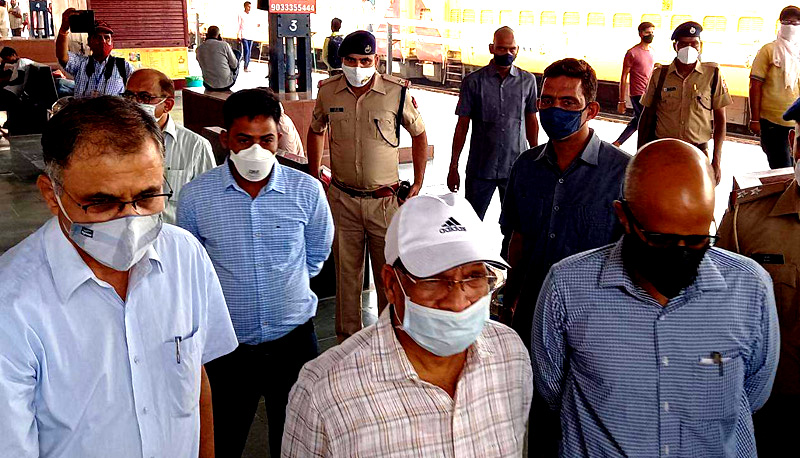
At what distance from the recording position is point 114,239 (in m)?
1.78

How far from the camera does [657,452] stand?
2.02 metres

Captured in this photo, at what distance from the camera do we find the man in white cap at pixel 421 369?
1643 millimetres

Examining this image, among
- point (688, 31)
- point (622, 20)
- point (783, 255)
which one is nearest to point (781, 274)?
point (783, 255)

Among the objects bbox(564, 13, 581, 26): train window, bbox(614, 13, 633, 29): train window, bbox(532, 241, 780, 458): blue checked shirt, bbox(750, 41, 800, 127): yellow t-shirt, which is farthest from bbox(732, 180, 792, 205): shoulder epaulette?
bbox(564, 13, 581, 26): train window

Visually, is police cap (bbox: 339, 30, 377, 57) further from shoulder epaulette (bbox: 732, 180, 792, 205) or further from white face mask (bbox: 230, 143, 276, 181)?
shoulder epaulette (bbox: 732, 180, 792, 205)

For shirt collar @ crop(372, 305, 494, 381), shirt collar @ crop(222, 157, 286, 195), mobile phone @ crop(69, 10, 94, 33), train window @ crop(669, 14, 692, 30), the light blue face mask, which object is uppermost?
train window @ crop(669, 14, 692, 30)

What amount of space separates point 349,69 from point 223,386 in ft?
8.45

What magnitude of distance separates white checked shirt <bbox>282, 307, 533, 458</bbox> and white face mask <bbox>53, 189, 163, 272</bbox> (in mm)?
485

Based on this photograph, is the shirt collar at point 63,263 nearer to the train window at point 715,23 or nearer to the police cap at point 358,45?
the police cap at point 358,45

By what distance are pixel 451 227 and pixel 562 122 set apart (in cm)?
168

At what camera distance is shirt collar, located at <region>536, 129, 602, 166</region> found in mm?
3139

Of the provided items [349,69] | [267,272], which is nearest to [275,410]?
[267,272]

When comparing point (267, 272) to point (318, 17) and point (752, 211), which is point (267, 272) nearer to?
point (752, 211)

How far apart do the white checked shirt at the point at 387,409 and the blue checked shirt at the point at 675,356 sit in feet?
1.26
